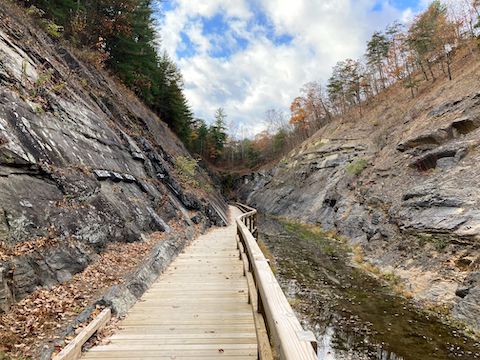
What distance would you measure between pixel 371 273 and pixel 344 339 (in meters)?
5.68

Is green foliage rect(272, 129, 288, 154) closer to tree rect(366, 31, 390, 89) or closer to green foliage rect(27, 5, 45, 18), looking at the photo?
tree rect(366, 31, 390, 89)

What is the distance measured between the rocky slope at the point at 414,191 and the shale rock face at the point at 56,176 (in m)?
9.39

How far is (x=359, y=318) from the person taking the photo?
8258mm

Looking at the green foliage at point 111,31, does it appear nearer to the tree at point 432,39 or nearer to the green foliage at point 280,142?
the tree at point 432,39

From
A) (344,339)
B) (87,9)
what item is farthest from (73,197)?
(87,9)

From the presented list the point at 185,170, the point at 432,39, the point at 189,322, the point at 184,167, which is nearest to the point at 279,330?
the point at 189,322

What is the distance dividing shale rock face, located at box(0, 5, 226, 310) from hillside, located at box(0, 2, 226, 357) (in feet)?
0.09

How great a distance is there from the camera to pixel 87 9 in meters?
21.8

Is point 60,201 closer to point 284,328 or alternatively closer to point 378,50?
point 284,328

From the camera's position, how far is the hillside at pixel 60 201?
475 centimetres

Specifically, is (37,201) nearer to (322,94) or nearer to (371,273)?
(371,273)

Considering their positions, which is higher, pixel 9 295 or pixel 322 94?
pixel 322 94

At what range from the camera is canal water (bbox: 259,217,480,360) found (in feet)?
21.9

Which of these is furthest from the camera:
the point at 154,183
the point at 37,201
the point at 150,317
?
the point at 154,183
